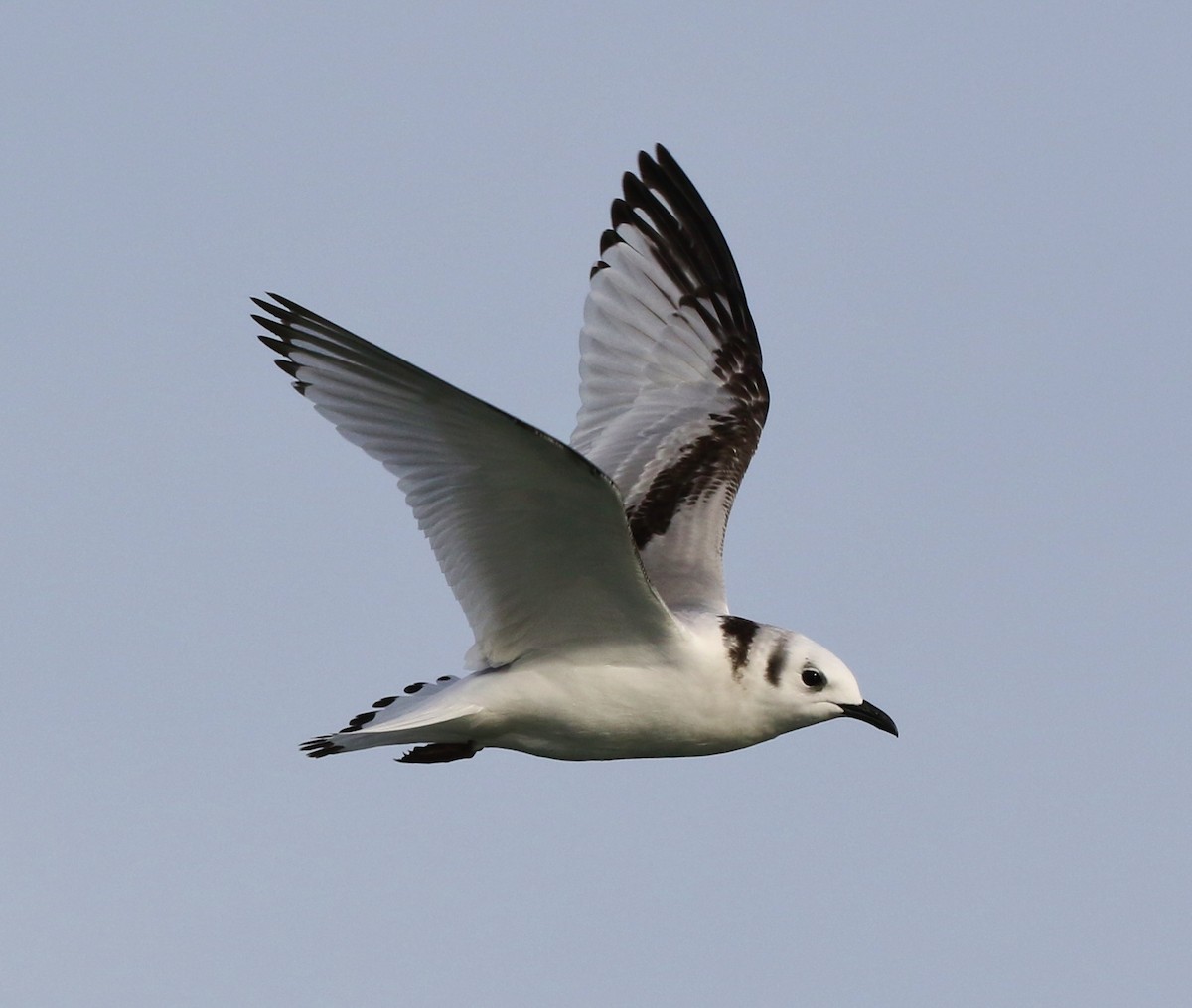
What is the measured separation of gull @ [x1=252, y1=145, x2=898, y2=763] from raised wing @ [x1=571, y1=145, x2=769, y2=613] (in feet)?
0.07

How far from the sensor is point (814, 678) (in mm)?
10250

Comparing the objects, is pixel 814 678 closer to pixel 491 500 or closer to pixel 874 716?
→ pixel 874 716

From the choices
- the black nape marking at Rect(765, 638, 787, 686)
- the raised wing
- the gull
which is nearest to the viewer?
the gull

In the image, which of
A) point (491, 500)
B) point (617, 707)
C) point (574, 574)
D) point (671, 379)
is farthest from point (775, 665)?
point (671, 379)

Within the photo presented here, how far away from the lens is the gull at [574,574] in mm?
8883

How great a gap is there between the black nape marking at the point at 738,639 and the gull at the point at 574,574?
0.04 ft

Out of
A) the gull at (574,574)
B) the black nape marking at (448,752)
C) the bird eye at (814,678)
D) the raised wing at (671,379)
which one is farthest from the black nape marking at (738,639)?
the black nape marking at (448,752)

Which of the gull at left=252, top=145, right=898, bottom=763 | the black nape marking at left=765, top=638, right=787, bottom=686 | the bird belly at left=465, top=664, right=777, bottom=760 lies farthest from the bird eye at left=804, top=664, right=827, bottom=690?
the bird belly at left=465, top=664, right=777, bottom=760

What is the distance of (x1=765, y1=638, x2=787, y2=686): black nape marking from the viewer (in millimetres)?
10133

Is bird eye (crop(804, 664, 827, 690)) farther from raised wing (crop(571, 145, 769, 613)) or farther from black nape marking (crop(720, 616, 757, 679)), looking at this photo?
raised wing (crop(571, 145, 769, 613))

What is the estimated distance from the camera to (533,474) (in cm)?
891

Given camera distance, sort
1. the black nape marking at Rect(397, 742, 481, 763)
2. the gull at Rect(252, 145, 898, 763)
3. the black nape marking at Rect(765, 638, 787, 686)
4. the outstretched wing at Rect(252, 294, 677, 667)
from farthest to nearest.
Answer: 1. the black nape marking at Rect(397, 742, 481, 763)
2. the black nape marking at Rect(765, 638, 787, 686)
3. the gull at Rect(252, 145, 898, 763)
4. the outstretched wing at Rect(252, 294, 677, 667)

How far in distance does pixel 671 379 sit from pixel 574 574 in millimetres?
3839

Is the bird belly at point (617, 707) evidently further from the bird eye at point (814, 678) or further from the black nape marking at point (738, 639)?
the bird eye at point (814, 678)
